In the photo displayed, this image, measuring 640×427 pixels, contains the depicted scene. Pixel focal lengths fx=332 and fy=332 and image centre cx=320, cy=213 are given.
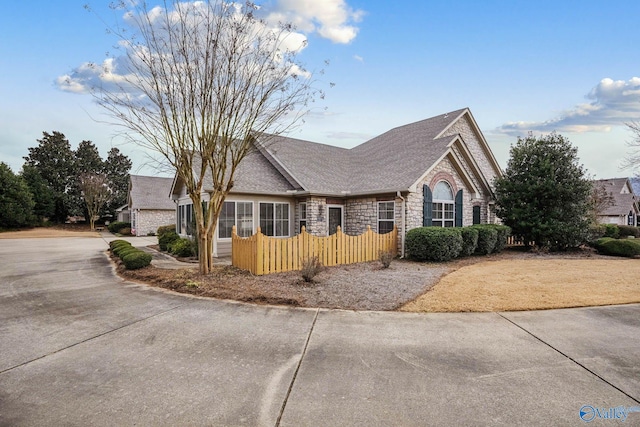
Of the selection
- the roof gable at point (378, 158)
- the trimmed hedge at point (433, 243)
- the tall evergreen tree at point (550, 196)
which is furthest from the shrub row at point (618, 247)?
the trimmed hedge at point (433, 243)

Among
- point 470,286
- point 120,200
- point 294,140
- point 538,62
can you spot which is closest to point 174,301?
point 470,286

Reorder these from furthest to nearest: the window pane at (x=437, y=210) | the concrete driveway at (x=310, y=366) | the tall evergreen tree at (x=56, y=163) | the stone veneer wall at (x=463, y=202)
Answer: the tall evergreen tree at (x=56, y=163)
the window pane at (x=437, y=210)
the stone veneer wall at (x=463, y=202)
the concrete driveway at (x=310, y=366)

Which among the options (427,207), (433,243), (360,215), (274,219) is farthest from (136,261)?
(427,207)

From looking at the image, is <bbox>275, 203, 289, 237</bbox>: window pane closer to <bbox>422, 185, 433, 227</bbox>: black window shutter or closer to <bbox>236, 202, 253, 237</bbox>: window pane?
<bbox>236, 202, 253, 237</bbox>: window pane

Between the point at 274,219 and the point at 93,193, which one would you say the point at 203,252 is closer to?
the point at 274,219

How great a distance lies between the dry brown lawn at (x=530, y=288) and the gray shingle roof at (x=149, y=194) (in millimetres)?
28301

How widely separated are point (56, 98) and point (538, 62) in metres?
17.1

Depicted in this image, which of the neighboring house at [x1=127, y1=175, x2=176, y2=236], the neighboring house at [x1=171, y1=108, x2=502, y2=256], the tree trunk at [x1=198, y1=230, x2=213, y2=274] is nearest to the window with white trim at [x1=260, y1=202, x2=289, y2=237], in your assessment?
the neighboring house at [x1=171, y1=108, x2=502, y2=256]

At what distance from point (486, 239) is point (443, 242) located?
3.24 metres

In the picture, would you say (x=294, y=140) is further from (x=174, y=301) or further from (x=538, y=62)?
(x=174, y=301)

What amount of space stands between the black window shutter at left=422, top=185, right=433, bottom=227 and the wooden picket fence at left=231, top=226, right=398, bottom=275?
213 centimetres

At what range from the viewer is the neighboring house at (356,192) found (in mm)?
13883

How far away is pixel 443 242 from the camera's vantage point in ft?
40.6

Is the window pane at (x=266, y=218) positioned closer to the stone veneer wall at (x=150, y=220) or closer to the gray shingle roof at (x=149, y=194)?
the gray shingle roof at (x=149, y=194)
